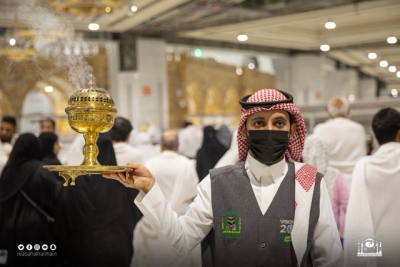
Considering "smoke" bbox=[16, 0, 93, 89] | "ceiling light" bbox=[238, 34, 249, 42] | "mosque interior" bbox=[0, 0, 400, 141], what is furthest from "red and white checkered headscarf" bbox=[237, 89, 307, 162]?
"ceiling light" bbox=[238, 34, 249, 42]

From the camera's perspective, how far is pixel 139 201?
2.03 metres

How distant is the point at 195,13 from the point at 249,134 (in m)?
9.74

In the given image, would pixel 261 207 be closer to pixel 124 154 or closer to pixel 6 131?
pixel 124 154

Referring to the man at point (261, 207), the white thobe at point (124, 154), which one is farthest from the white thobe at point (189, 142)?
the man at point (261, 207)

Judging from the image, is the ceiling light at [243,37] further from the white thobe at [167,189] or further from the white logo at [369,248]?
the white logo at [369,248]

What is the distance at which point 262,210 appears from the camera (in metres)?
2.10

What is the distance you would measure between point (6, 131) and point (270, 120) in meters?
4.93

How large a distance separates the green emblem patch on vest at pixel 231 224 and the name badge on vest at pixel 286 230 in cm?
16

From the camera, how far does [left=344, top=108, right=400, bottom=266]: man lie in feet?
9.50

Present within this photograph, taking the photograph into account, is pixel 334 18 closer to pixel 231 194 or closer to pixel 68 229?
pixel 68 229

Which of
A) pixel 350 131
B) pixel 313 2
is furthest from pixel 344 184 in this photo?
pixel 313 2

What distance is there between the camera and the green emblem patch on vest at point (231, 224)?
2092mm

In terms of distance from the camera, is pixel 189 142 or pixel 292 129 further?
pixel 189 142

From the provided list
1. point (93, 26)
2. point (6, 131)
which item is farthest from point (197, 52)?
point (6, 131)
